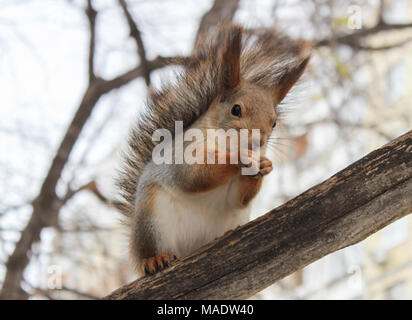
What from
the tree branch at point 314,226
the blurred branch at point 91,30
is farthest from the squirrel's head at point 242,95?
the blurred branch at point 91,30

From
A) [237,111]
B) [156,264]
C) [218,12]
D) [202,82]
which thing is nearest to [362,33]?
[218,12]

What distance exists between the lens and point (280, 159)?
2.57 m

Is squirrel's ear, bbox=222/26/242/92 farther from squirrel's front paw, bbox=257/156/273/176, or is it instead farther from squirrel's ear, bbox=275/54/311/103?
squirrel's front paw, bbox=257/156/273/176

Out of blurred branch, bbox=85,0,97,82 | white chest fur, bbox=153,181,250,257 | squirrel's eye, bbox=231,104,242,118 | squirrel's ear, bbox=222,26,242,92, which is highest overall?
blurred branch, bbox=85,0,97,82

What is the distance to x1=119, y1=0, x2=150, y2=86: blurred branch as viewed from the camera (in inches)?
124

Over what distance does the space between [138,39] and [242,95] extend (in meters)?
1.20

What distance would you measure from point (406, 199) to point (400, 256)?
7514 mm

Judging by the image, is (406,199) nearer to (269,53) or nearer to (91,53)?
(269,53)

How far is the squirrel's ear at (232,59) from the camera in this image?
218 centimetres

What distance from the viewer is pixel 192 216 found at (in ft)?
7.05

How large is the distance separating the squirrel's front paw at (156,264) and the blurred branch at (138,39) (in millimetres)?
1310

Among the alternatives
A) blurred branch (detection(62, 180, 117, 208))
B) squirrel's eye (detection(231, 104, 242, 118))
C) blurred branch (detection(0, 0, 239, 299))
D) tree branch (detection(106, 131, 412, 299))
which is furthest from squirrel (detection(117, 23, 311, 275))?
blurred branch (detection(62, 180, 117, 208))

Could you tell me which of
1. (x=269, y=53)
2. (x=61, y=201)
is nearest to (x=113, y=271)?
(x=61, y=201)

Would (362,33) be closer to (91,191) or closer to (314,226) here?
(91,191)
